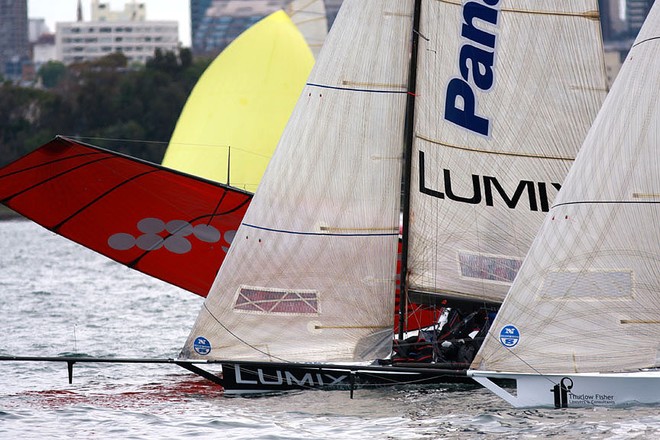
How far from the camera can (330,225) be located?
54.3ft

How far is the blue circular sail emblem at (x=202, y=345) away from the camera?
16.4 m

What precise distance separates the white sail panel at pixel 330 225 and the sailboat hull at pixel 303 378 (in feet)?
0.54

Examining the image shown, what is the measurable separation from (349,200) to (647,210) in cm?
322

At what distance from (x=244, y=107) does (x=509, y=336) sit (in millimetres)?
12407

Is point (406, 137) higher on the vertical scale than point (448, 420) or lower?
higher

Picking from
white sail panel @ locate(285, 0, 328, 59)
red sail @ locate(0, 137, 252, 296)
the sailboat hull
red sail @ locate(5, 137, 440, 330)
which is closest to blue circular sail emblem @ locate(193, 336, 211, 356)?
the sailboat hull

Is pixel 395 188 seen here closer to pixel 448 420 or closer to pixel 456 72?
pixel 456 72

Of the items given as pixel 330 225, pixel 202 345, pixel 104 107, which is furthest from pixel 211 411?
pixel 104 107

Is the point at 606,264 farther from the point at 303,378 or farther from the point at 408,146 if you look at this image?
the point at 303,378

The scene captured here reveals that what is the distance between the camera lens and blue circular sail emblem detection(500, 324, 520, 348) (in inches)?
595

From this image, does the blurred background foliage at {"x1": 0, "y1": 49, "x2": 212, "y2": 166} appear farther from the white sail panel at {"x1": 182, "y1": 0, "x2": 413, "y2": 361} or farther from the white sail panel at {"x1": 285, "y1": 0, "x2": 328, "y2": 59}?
the white sail panel at {"x1": 182, "y1": 0, "x2": 413, "y2": 361}

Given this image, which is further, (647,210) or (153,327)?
(153,327)

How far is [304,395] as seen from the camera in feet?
54.2

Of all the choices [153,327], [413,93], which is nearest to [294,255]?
[413,93]
